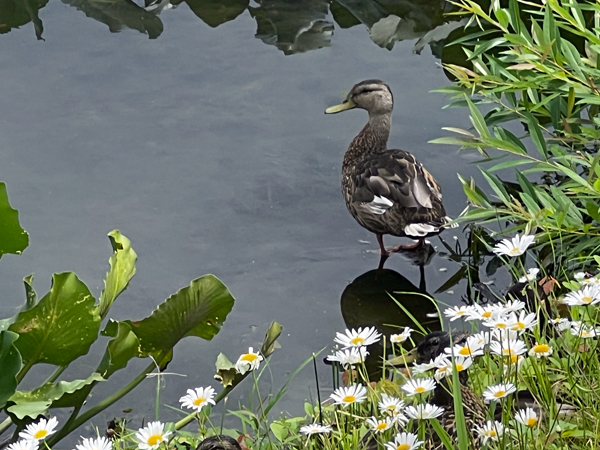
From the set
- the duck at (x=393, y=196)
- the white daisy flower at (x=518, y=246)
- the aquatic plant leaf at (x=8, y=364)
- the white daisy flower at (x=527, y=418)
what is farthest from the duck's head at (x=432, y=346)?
the duck at (x=393, y=196)

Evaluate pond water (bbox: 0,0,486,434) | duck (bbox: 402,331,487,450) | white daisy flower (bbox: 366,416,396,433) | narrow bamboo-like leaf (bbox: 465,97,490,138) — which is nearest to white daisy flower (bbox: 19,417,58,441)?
white daisy flower (bbox: 366,416,396,433)

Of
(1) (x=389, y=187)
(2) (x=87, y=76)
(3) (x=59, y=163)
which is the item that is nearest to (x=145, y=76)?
(2) (x=87, y=76)

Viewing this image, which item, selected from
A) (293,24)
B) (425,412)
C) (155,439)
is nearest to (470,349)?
(425,412)

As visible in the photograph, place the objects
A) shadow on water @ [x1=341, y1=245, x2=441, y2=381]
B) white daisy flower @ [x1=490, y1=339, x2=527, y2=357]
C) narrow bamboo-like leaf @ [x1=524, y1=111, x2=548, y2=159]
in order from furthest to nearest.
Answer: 1. shadow on water @ [x1=341, y1=245, x2=441, y2=381]
2. narrow bamboo-like leaf @ [x1=524, y1=111, x2=548, y2=159]
3. white daisy flower @ [x1=490, y1=339, x2=527, y2=357]

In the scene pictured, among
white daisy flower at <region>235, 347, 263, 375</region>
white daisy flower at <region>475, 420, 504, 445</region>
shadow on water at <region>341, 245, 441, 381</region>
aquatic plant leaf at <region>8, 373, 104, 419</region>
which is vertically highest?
white daisy flower at <region>475, 420, 504, 445</region>

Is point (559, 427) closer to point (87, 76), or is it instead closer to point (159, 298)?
point (159, 298)

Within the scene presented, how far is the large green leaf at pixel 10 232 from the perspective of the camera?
2578mm

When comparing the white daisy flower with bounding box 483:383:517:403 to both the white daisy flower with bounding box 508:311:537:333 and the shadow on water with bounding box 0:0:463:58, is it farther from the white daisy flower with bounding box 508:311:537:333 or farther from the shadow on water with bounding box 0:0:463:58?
the shadow on water with bounding box 0:0:463:58

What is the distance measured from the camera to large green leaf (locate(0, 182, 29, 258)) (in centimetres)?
258

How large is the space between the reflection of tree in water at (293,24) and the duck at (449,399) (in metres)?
3.63

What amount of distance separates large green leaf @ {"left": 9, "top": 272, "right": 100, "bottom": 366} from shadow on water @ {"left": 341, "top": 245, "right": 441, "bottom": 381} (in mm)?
1212

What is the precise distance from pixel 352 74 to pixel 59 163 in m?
1.83

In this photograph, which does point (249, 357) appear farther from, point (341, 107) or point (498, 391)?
point (341, 107)

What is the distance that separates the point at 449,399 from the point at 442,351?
0.39 feet
